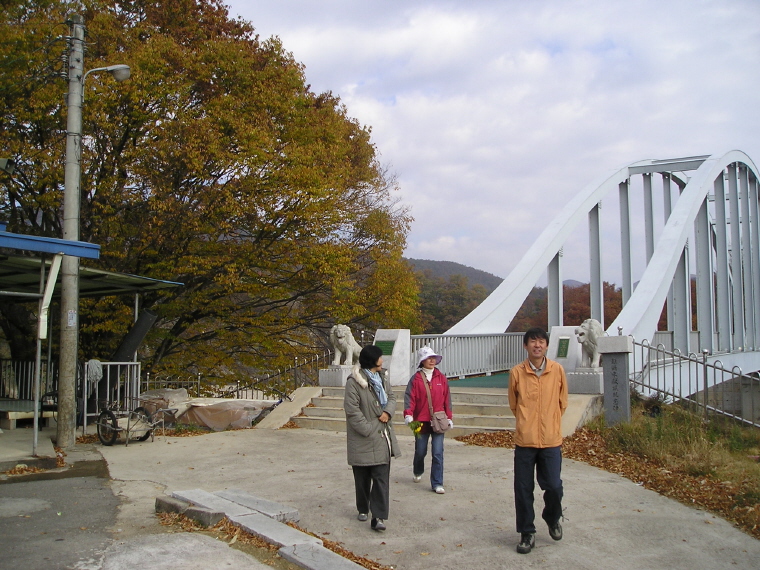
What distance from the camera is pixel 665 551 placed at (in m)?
4.98

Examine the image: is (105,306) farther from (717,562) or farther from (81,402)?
(717,562)

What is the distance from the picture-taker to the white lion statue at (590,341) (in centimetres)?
1101

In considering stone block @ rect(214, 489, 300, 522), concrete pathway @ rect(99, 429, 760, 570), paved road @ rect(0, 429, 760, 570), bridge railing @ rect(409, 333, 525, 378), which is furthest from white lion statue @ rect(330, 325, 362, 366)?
stone block @ rect(214, 489, 300, 522)

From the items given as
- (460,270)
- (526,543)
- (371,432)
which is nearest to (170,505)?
(371,432)

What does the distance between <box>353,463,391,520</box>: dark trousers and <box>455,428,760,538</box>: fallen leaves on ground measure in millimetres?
2988

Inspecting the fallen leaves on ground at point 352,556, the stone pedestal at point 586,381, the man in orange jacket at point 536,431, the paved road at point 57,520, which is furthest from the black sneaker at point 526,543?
the stone pedestal at point 586,381

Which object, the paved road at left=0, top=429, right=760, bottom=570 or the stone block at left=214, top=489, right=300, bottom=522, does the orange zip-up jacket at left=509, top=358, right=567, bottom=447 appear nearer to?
the paved road at left=0, top=429, right=760, bottom=570

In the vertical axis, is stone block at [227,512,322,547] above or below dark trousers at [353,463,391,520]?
below

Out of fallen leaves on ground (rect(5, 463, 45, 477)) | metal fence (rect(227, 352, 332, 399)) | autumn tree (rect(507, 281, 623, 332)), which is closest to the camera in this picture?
fallen leaves on ground (rect(5, 463, 45, 477))

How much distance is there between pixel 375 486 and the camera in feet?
17.1

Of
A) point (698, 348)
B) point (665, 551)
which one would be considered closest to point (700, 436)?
point (665, 551)

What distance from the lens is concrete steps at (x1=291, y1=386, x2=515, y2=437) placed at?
10.4 m

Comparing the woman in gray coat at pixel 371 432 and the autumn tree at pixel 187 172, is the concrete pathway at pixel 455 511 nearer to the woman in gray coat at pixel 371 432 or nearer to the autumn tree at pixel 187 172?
the woman in gray coat at pixel 371 432

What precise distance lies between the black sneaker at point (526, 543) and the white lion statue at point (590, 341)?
259 inches
